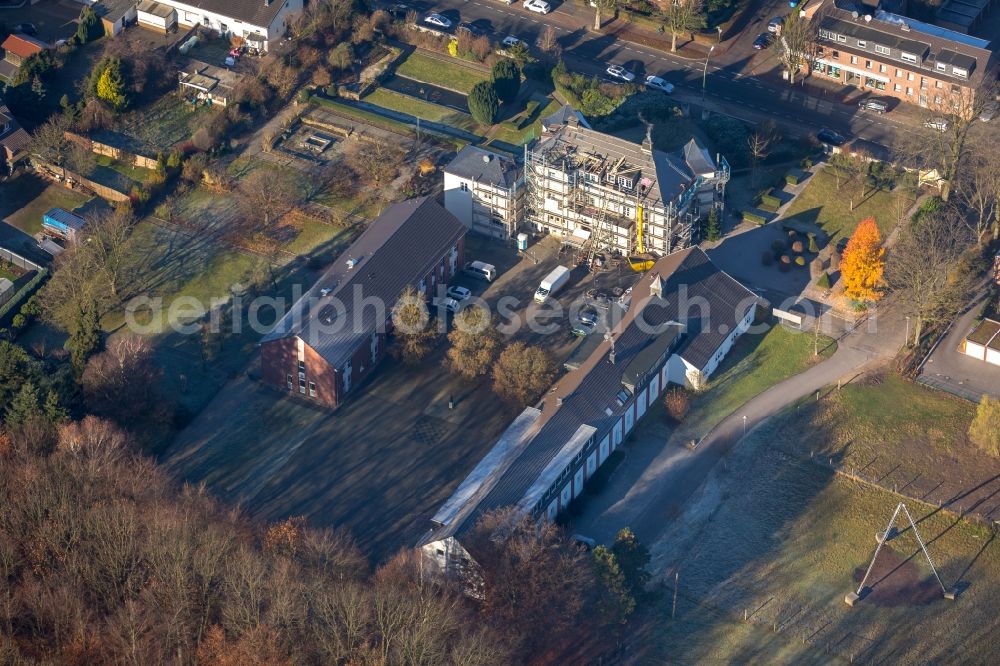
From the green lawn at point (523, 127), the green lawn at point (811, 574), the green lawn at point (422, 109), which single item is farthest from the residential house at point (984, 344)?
the green lawn at point (422, 109)

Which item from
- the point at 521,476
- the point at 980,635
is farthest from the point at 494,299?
the point at 980,635

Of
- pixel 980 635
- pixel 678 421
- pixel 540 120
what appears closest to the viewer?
pixel 980 635

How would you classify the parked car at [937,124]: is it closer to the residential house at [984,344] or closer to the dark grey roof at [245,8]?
the residential house at [984,344]

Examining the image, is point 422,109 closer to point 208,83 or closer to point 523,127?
point 523,127

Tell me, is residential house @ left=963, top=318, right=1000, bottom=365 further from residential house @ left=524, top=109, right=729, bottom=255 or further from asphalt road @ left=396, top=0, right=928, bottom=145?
asphalt road @ left=396, top=0, right=928, bottom=145

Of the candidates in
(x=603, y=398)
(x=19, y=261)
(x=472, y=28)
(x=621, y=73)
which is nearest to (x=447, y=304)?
(x=603, y=398)

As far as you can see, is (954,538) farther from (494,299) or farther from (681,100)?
(681,100)
